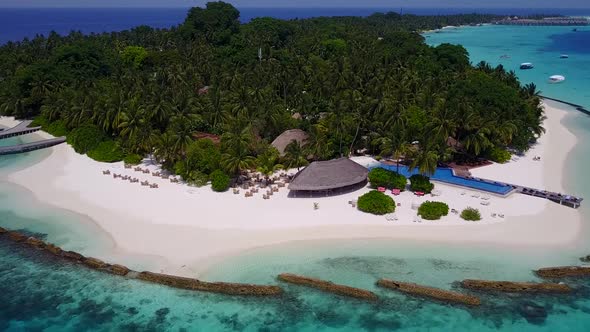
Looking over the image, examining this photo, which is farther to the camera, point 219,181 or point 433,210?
point 219,181

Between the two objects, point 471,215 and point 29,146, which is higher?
point 29,146

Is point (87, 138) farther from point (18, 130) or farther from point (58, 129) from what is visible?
point (18, 130)

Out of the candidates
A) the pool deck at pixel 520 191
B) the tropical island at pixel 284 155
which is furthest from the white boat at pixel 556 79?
the pool deck at pixel 520 191

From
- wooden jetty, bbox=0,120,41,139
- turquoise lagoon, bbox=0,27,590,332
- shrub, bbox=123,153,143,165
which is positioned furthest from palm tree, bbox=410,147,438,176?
wooden jetty, bbox=0,120,41,139

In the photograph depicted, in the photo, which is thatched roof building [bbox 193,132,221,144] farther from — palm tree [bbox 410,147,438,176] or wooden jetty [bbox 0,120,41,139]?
palm tree [bbox 410,147,438,176]

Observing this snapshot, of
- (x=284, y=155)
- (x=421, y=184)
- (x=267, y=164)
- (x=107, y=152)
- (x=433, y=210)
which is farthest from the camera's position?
(x=107, y=152)

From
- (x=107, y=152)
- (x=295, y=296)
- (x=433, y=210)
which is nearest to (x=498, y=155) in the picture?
(x=433, y=210)

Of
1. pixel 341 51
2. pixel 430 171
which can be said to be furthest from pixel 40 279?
pixel 341 51
